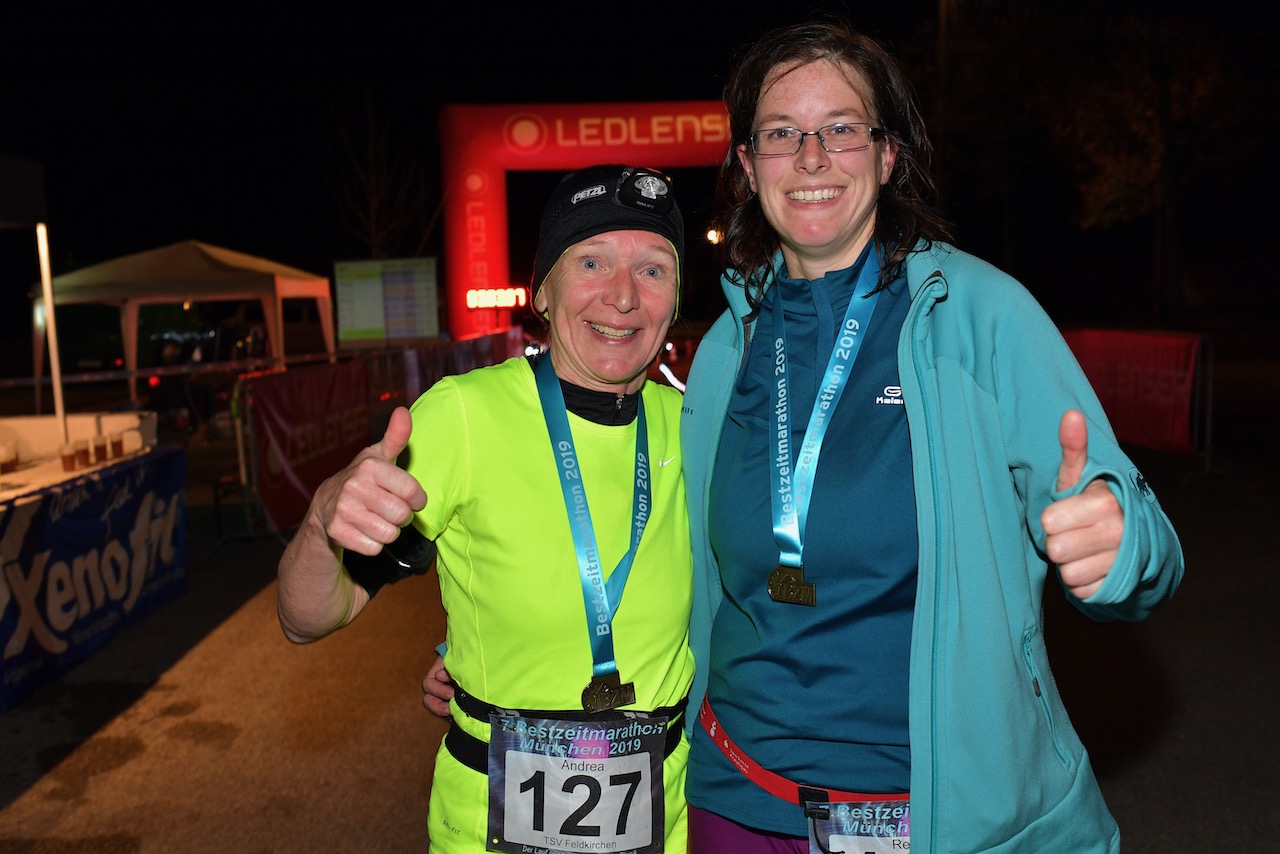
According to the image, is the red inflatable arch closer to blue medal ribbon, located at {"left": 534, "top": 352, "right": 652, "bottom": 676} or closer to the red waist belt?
blue medal ribbon, located at {"left": 534, "top": 352, "right": 652, "bottom": 676}

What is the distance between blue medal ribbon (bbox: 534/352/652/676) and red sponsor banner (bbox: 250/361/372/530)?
21.5ft

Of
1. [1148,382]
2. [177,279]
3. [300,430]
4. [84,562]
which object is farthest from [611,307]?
[177,279]

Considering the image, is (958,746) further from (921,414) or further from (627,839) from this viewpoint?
(627,839)

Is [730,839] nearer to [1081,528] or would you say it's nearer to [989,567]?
[989,567]

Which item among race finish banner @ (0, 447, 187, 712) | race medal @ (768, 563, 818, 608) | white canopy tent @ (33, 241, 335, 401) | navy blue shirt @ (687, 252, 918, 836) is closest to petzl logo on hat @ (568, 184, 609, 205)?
navy blue shirt @ (687, 252, 918, 836)

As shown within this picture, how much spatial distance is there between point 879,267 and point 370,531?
1137mm

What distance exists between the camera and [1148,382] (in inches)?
425

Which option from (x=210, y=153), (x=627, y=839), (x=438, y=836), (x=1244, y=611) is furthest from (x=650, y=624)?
(x=210, y=153)

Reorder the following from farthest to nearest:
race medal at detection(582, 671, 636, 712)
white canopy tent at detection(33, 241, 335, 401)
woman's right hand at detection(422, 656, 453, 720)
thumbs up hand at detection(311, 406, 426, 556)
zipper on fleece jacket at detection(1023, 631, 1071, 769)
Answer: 1. white canopy tent at detection(33, 241, 335, 401)
2. woman's right hand at detection(422, 656, 453, 720)
3. race medal at detection(582, 671, 636, 712)
4. zipper on fleece jacket at detection(1023, 631, 1071, 769)
5. thumbs up hand at detection(311, 406, 426, 556)

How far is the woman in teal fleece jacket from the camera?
169cm

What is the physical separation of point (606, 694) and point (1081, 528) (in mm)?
935

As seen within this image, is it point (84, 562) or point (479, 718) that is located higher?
point (479, 718)

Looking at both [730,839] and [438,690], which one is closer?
[730,839]

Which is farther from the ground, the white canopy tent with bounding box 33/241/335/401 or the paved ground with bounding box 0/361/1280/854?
the white canopy tent with bounding box 33/241/335/401
